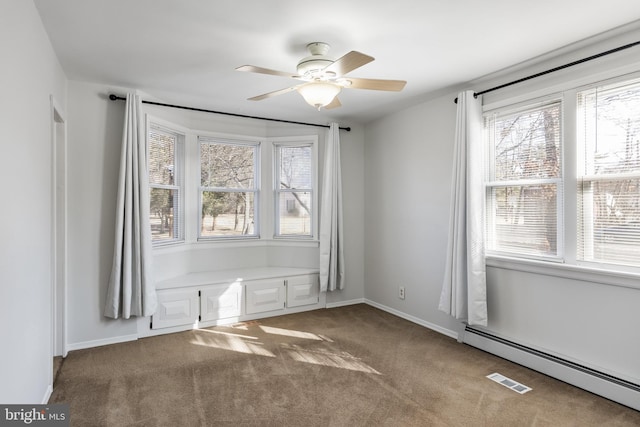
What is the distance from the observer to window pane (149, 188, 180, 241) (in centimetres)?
406

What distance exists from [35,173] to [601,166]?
3.81 m

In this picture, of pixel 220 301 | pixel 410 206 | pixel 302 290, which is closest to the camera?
pixel 220 301

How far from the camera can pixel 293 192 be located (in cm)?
496

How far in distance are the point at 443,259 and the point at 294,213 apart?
207cm

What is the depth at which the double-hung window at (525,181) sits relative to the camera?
2.92 metres

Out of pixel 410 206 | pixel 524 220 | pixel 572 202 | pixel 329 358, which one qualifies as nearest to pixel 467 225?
pixel 524 220

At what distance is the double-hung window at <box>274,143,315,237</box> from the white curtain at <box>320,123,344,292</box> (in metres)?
0.32

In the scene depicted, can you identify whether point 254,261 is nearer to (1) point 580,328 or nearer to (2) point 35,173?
(2) point 35,173

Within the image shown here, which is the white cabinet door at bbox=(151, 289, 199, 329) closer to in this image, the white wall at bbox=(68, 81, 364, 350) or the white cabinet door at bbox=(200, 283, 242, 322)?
the white cabinet door at bbox=(200, 283, 242, 322)

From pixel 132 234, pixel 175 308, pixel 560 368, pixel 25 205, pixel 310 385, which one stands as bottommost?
pixel 310 385

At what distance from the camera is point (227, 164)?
472 cm

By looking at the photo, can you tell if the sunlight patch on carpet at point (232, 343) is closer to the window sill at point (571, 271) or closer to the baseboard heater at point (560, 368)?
the baseboard heater at point (560, 368)

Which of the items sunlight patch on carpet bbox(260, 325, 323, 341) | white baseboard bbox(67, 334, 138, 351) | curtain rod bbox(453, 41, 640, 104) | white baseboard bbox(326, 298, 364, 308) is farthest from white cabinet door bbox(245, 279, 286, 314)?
curtain rod bbox(453, 41, 640, 104)

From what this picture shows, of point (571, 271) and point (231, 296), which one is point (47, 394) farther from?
point (571, 271)
